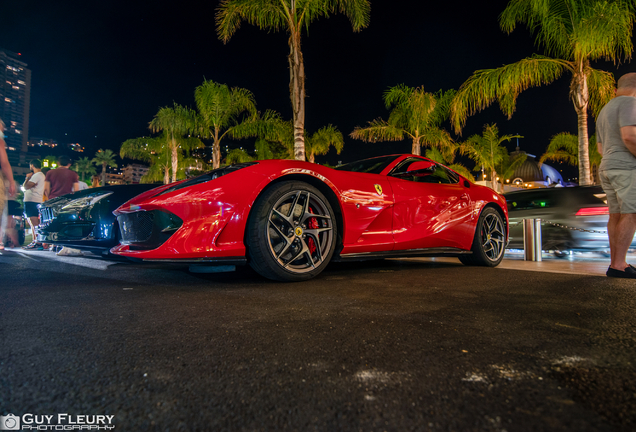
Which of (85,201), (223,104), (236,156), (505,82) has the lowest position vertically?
(85,201)

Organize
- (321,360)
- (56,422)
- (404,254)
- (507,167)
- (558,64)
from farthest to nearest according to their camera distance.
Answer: (507,167), (558,64), (404,254), (321,360), (56,422)

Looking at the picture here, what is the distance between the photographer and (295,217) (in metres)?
2.97

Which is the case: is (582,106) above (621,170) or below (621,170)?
above

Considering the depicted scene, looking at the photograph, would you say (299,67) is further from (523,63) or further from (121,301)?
(121,301)

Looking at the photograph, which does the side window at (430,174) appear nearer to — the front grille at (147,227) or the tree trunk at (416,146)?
the front grille at (147,227)

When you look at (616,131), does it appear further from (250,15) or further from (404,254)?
(250,15)

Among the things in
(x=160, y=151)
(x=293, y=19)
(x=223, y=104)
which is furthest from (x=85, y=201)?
(x=160, y=151)

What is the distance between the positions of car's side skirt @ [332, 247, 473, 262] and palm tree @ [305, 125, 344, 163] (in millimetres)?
18124

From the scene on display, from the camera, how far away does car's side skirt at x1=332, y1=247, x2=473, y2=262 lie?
10.2 ft

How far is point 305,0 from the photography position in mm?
9773

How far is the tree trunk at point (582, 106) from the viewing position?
10.0 m

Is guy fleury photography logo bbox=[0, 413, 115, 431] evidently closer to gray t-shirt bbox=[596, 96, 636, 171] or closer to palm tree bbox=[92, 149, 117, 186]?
gray t-shirt bbox=[596, 96, 636, 171]

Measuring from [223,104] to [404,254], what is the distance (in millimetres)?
14512

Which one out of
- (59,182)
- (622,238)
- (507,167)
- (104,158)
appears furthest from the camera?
(104,158)
